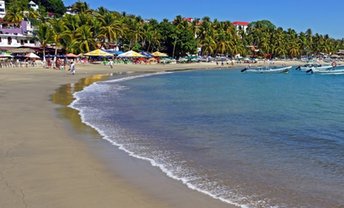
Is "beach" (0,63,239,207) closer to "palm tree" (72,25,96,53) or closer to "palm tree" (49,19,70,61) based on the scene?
"palm tree" (49,19,70,61)

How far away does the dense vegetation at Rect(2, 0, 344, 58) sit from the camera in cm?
7119

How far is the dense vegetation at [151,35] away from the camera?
7119 cm

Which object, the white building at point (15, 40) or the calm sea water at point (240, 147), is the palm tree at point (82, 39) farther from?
the calm sea water at point (240, 147)

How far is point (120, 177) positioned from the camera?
862 cm

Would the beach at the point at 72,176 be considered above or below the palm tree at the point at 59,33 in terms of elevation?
below

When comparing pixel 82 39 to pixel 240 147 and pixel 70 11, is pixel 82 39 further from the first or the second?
pixel 240 147

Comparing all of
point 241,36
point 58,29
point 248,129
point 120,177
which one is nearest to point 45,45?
point 58,29

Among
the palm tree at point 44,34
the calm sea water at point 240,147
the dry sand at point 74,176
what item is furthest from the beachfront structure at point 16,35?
the dry sand at point 74,176

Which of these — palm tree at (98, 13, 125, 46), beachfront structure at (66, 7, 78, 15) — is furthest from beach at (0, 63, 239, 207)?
beachfront structure at (66, 7, 78, 15)

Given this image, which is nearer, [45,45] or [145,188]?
[145,188]

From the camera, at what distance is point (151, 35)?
8831 centimetres

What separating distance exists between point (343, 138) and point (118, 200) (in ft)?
29.8

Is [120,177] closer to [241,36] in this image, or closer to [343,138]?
[343,138]

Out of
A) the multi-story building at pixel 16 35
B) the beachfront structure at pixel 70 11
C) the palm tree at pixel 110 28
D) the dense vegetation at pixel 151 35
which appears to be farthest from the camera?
the beachfront structure at pixel 70 11
